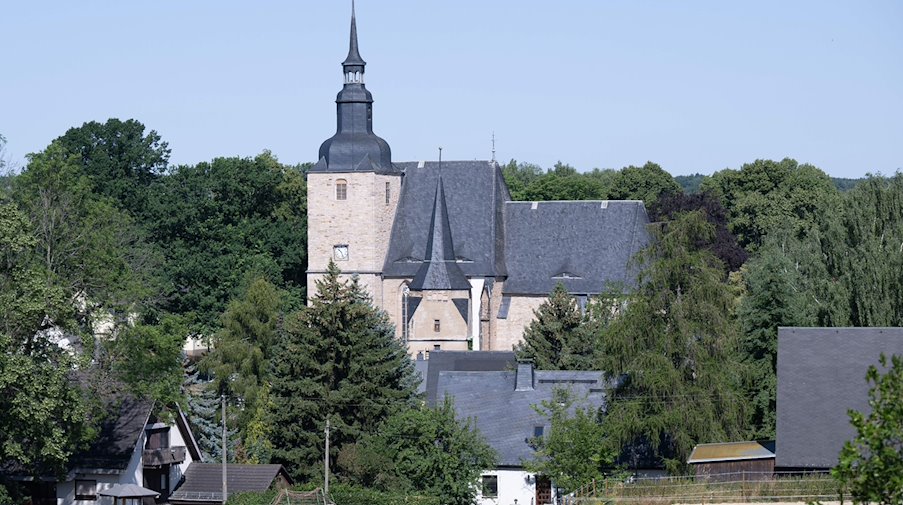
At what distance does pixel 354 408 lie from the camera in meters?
41.8

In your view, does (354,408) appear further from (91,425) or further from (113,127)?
(113,127)

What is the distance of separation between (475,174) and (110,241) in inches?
A: 1229

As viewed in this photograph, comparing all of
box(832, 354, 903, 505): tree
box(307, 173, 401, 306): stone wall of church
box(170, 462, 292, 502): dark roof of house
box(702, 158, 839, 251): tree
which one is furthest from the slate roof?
box(702, 158, 839, 251): tree

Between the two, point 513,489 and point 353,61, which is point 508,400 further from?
point 353,61

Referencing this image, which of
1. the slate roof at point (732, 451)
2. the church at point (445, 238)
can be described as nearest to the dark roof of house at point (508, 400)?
the slate roof at point (732, 451)

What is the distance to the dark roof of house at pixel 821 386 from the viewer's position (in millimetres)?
32062

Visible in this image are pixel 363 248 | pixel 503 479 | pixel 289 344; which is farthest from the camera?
pixel 363 248

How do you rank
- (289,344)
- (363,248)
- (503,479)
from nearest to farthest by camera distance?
Answer: (503,479), (289,344), (363,248)

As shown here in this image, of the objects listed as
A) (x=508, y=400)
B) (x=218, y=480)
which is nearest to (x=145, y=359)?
(x=218, y=480)

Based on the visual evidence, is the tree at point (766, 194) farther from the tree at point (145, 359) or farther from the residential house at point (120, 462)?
the tree at point (145, 359)

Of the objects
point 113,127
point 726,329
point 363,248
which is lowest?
point 726,329

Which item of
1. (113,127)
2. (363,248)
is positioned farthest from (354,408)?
(113,127)

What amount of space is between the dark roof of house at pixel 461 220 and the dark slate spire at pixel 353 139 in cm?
245

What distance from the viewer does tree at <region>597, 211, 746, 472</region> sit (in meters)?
36.2
